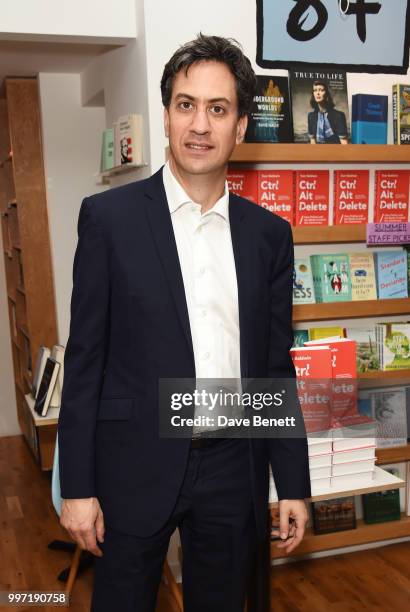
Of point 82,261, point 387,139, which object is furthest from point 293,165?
point 82,261

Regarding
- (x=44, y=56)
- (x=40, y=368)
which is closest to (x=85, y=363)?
(x=40, y=368)

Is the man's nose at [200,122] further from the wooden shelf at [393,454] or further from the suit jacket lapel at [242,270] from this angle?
the wooden shelf at [393,454]

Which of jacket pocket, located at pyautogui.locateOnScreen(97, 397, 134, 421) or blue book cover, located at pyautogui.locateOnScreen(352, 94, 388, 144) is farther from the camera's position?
blue book cover, located at pyautogui.locateOnScreen(352, 94, 388, 144)

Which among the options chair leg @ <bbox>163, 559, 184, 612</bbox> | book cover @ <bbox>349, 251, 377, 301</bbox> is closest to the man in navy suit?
chair leg @ <bbox>163, 559, 184, 612</bbox>

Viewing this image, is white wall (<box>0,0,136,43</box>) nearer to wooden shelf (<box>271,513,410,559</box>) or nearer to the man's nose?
the man's nose

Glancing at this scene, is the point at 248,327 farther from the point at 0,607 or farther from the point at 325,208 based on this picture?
the point at 0,607

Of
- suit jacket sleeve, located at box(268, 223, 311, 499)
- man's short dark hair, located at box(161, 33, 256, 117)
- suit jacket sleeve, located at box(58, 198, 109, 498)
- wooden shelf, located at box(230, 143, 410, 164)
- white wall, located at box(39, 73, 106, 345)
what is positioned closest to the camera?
suit jacket sleeve, located at box(58, 198, 109, 498)

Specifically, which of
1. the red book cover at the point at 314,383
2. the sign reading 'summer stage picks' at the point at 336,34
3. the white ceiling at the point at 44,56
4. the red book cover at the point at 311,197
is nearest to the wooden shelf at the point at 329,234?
the red book cover at the point at 311,197

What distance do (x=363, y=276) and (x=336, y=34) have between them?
100 cm

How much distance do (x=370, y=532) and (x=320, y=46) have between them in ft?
6.77

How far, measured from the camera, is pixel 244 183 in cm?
273

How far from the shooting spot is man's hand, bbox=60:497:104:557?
4.80ft

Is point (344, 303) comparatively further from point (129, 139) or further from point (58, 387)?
point (58, 387)

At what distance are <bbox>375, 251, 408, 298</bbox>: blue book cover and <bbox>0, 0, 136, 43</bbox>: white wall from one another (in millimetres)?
1390
